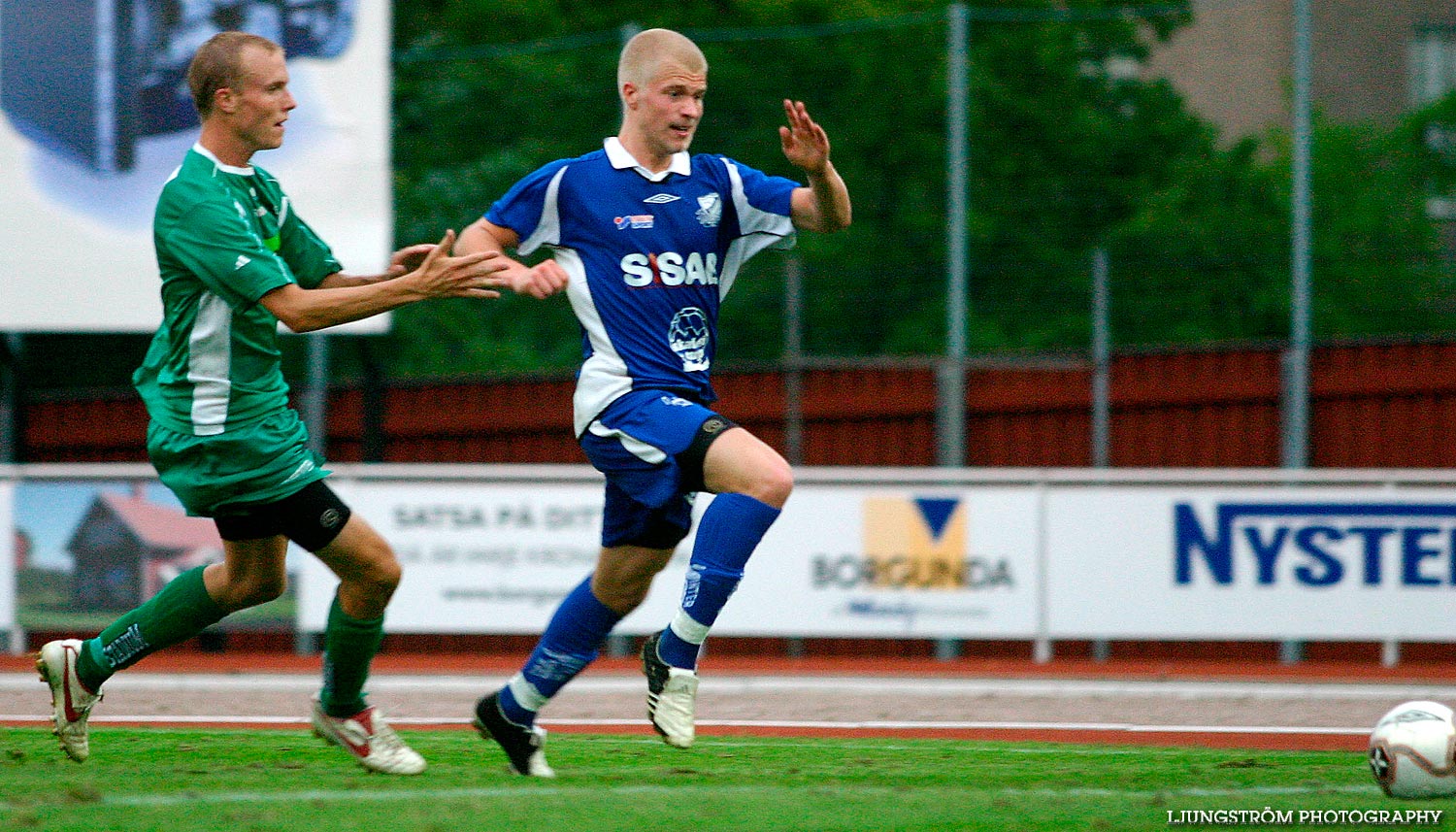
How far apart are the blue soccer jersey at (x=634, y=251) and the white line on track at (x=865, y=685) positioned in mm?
4356

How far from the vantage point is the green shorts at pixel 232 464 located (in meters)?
4.98

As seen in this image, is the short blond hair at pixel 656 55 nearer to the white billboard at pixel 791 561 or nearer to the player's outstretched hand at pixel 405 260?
the player's outstretched hand at pixel 405 260

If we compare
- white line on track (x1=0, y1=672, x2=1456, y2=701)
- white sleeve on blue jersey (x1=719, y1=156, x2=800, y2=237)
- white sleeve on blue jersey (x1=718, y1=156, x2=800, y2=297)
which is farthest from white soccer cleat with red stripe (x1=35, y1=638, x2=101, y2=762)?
white line on track (x1=0, y1=672, x2=1456, y2=701)

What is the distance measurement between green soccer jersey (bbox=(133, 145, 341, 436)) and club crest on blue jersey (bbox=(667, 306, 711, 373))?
1.09m

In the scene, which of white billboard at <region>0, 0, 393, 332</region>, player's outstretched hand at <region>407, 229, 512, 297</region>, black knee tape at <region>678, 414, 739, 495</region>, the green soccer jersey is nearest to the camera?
player's outstretched hand at <region>407, 229, 512, 297</region>

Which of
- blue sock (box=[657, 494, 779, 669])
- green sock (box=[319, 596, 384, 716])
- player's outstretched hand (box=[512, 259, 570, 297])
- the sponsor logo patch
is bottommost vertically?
green sock (box=[319, 596, 384, 716])

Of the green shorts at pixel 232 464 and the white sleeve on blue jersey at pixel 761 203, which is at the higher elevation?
the white sleeve on blue jersey at pixel 761 203

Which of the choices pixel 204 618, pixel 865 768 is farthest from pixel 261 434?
pixel 865 768

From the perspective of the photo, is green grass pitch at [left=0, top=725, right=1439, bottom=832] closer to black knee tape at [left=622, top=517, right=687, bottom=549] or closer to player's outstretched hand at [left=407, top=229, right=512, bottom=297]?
black knee tape at [left=622, top=517, right=687, bottom=549]

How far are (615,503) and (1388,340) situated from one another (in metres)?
9.36

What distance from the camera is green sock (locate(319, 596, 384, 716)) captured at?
5254 mm

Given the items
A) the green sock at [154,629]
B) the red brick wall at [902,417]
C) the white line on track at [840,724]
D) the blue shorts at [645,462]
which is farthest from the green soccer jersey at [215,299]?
the red brick wall at [902,417]

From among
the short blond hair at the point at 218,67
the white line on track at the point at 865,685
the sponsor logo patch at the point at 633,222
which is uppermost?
the short blond hair at the point at 218,67

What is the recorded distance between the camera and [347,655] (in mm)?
5254
